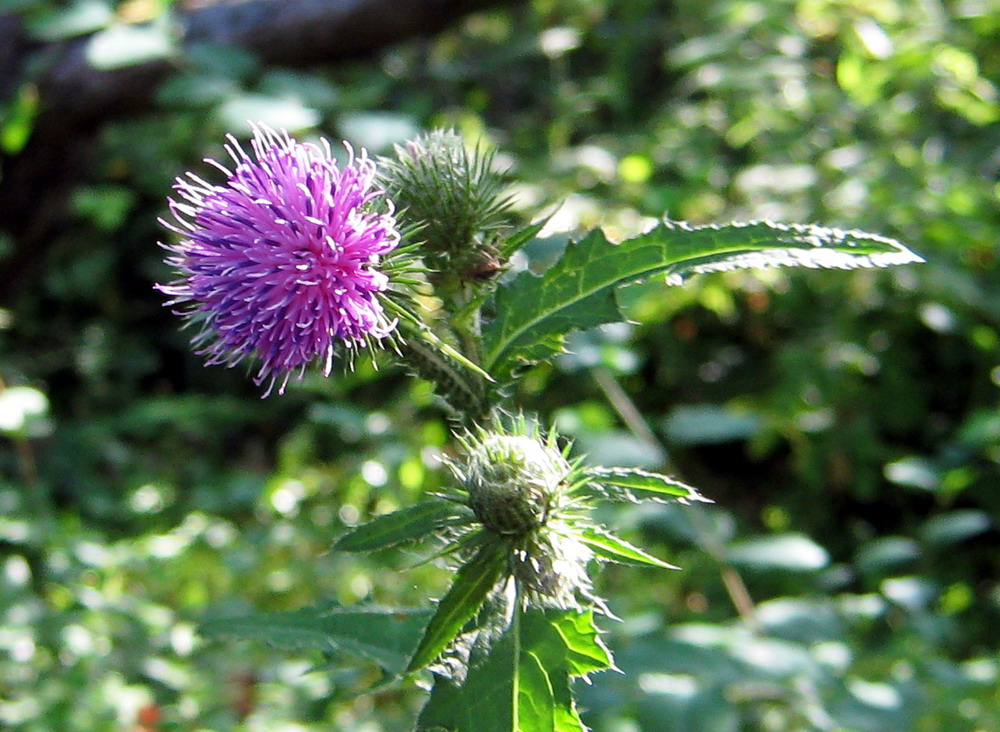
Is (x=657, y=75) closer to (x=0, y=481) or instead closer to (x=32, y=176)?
(x=32, y=176)

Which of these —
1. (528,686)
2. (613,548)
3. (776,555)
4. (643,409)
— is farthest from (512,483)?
(643,409)

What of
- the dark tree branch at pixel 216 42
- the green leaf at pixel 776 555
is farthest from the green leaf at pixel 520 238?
the dark tree branch at pixel 216 42

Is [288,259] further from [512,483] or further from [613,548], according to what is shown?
[613,548]

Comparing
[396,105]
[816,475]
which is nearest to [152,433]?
[396,105]

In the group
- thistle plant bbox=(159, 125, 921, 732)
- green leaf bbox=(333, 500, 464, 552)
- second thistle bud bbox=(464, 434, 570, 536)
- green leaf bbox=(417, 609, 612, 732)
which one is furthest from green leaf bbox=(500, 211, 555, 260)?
green leaf bbox=(417, 609, 612, 732)

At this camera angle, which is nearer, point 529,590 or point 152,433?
point 529,590

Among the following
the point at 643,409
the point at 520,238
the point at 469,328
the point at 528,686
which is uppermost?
the point at 643,409

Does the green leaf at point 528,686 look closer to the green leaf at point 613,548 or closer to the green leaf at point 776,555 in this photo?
the green leaf at point 613,548
